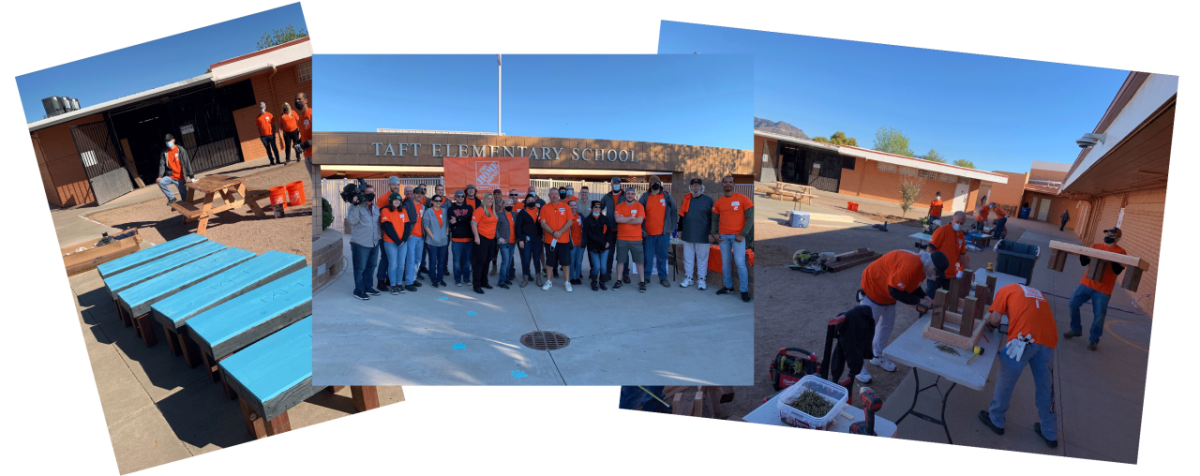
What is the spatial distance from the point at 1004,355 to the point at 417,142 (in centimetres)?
457

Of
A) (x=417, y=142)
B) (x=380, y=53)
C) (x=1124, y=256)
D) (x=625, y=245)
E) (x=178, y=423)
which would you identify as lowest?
(x=178, y=423)

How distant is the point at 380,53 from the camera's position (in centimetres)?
323

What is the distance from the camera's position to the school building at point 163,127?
9.32ft

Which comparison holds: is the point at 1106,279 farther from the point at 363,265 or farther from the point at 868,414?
the point at 363,265

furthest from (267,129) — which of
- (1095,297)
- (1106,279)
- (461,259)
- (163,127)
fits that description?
(1095,297)

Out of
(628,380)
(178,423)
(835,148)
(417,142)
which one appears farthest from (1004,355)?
(178,423)

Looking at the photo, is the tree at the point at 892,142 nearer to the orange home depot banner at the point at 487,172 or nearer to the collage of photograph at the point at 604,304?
the collage of photograph at the point at 604,304

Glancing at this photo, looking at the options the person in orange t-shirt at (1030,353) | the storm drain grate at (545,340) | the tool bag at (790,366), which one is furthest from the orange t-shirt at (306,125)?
the person in orange t-shirt at (1030,353)

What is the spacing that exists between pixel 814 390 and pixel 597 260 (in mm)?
2222

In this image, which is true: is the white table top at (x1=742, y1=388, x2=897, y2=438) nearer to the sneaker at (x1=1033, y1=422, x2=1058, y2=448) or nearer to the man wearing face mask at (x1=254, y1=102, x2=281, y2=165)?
the sneaker at (x1=1033, y1=422, x2=1058, y2=448)

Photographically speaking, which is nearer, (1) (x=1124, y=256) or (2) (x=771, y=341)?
(1) (x=1124, y=256)

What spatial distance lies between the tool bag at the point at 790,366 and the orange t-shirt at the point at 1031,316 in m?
1.40

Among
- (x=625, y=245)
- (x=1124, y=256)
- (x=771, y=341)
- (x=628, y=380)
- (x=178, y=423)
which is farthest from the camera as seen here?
(x=625, y=245)

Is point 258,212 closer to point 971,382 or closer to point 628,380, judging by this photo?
point 628,380
